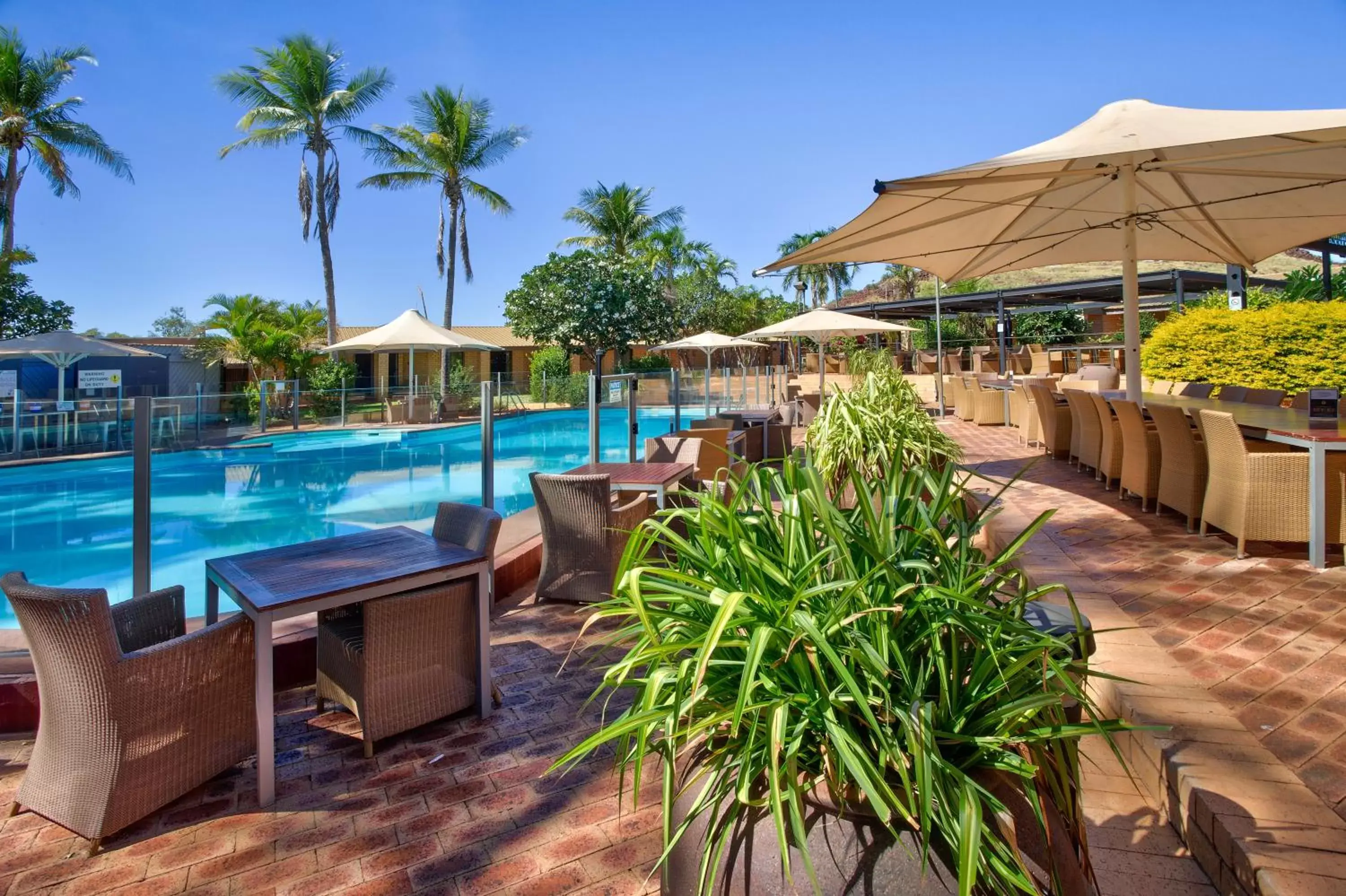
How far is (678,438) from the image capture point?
22.4ft

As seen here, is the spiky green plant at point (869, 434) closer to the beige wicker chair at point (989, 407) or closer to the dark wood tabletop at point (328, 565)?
the dark wood tabletop at point (328, 565)

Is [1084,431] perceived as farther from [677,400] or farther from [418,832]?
[418,832]

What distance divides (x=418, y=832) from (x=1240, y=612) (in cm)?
340

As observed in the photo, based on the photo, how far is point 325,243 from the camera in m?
26.7

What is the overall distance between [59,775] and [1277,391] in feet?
26.9

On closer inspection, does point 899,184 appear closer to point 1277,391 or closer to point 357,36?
point 1277,391

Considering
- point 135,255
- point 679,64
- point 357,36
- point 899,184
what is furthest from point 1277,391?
point 135,255

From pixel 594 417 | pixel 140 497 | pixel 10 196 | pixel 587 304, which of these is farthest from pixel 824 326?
pixel 10 196

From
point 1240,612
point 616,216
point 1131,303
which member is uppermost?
point 616,216

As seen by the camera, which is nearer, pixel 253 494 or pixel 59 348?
pixel 253 494

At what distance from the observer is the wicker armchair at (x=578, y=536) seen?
4.25 metres

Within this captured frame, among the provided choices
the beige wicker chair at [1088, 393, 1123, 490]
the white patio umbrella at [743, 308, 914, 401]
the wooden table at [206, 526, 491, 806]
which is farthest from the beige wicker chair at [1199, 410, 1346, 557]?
the white patio umbrella at [743, 308, 914, 401]

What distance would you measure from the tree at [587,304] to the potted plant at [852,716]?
24925 mm

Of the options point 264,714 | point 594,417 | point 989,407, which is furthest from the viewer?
point 989,407
